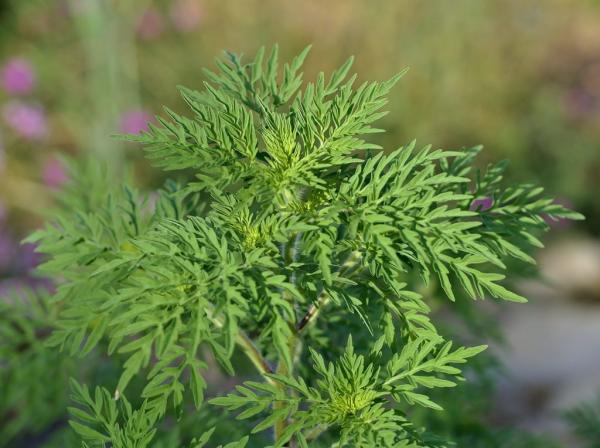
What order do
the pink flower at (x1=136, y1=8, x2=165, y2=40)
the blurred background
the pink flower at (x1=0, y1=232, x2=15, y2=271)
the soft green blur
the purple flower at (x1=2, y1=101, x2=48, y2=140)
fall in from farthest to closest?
the pink flower at (x1=136, y1=8, x2=165, y2=40)
the soft green blur
the purple flower at (x1=2, y1=101, x2=48, y2=140)
the blurred background
the pink flower at (x1=0, y1=232, x2=15, y2=271)

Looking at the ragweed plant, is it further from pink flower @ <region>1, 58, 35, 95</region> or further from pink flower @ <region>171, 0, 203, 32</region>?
pink flower @ <region>171, 0, 203, 32</region>

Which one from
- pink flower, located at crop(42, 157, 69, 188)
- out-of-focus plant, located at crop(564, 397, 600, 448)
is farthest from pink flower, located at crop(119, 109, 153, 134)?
out-of-focus plant, located at crop(564, 397, 600, 448)

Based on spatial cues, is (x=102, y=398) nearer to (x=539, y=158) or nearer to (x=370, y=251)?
(x=370, y=251)

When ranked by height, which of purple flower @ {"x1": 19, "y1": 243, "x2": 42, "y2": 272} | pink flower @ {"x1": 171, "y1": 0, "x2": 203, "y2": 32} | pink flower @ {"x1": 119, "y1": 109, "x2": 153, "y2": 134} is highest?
pink flower @ {"x1": 171, "y1": 0, "x2": 203, "y2": 32}

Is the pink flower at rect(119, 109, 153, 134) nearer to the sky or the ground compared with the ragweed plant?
nearer to the sky

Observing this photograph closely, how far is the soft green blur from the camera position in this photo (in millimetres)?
4344

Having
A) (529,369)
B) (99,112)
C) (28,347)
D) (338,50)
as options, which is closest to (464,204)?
(28,347)

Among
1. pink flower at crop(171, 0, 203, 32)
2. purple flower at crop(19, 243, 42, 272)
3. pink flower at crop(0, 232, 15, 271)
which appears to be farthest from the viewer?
pink flower at crop(171, 0, 203, 32)

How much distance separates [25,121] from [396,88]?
2.04 meters

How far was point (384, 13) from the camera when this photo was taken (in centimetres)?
480

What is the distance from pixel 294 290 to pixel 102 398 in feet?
1.07

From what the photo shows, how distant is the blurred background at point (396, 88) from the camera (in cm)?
371

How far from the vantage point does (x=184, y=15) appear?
485 cm

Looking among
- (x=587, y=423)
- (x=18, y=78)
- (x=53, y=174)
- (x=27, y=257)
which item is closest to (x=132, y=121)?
(x=53, y=174)
